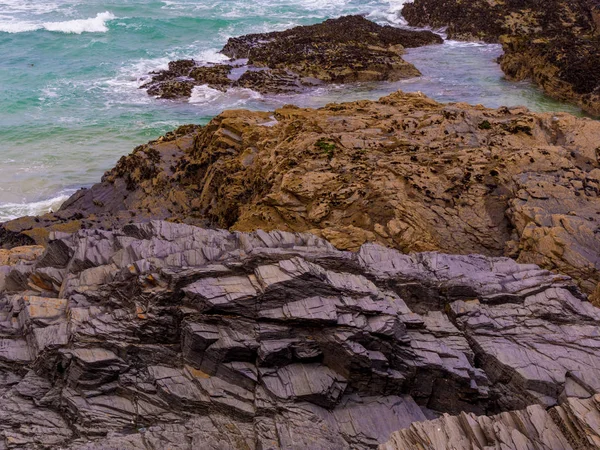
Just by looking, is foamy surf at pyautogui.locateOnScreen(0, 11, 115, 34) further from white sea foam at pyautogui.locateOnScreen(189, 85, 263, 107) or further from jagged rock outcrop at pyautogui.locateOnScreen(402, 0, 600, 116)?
jagged rock outcrop at pyautogui.locateOnScreen(402, 0, 600, 116)

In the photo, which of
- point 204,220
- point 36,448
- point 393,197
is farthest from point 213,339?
point 204,220

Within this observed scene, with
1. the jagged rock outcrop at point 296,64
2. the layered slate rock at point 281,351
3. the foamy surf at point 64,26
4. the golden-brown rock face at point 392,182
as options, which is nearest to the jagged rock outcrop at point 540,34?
the jagged rock outcrop at point 296,64

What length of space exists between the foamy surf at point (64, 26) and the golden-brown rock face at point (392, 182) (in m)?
39.0

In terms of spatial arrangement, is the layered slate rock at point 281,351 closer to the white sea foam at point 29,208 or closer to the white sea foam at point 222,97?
the white sea foam at point 29,208

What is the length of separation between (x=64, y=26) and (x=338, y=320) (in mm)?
56766

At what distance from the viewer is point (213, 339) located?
32.4 feet

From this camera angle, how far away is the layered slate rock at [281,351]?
30.3 feet

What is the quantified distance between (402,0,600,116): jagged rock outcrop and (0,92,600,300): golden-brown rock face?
54.6 ft

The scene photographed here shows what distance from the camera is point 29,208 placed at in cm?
2347

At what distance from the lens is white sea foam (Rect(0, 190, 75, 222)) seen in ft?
75.0

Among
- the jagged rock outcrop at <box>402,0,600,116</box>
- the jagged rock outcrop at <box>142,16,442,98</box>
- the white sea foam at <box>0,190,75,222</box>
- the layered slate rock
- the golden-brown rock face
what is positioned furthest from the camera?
the jagged rock outcrop at <box>142,16,442,98</box>

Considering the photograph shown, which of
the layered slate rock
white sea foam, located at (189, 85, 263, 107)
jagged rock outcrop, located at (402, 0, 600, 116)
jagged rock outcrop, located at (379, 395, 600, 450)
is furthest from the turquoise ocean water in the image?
jagged rock outcrop, located at (379, 395, 600, 450)

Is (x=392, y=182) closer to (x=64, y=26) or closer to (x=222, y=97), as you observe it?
(x=222, y=97)

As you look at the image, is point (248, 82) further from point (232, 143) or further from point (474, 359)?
point (474, 359)
